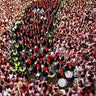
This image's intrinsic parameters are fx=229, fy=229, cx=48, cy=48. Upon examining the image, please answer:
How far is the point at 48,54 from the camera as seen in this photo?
9.47 metres

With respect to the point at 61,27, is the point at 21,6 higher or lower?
higher

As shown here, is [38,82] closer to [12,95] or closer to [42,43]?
[12,95]

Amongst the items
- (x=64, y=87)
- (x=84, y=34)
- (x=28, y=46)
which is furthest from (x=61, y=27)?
(x=64, y=87)

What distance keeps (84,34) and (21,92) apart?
4.25 m

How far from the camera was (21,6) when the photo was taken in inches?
567

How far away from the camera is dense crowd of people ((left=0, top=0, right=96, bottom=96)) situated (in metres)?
7.67

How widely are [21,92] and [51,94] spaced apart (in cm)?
99

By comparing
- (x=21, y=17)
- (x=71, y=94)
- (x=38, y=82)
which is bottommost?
(x=71, y=94)

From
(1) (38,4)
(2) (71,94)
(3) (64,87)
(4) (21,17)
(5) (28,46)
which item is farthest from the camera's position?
(1) (38,4)

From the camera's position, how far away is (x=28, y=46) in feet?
32.5

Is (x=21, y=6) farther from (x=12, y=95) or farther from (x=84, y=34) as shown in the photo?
(x=12, y=95)

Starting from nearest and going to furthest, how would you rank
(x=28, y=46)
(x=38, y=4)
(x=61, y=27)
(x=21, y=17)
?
(x=28, y=46) → (x=61, y=27) → (x=21, y=17) → (x=38, y=4)

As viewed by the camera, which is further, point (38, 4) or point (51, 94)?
point (38, 4)

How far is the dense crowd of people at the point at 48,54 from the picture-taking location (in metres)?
7.67
